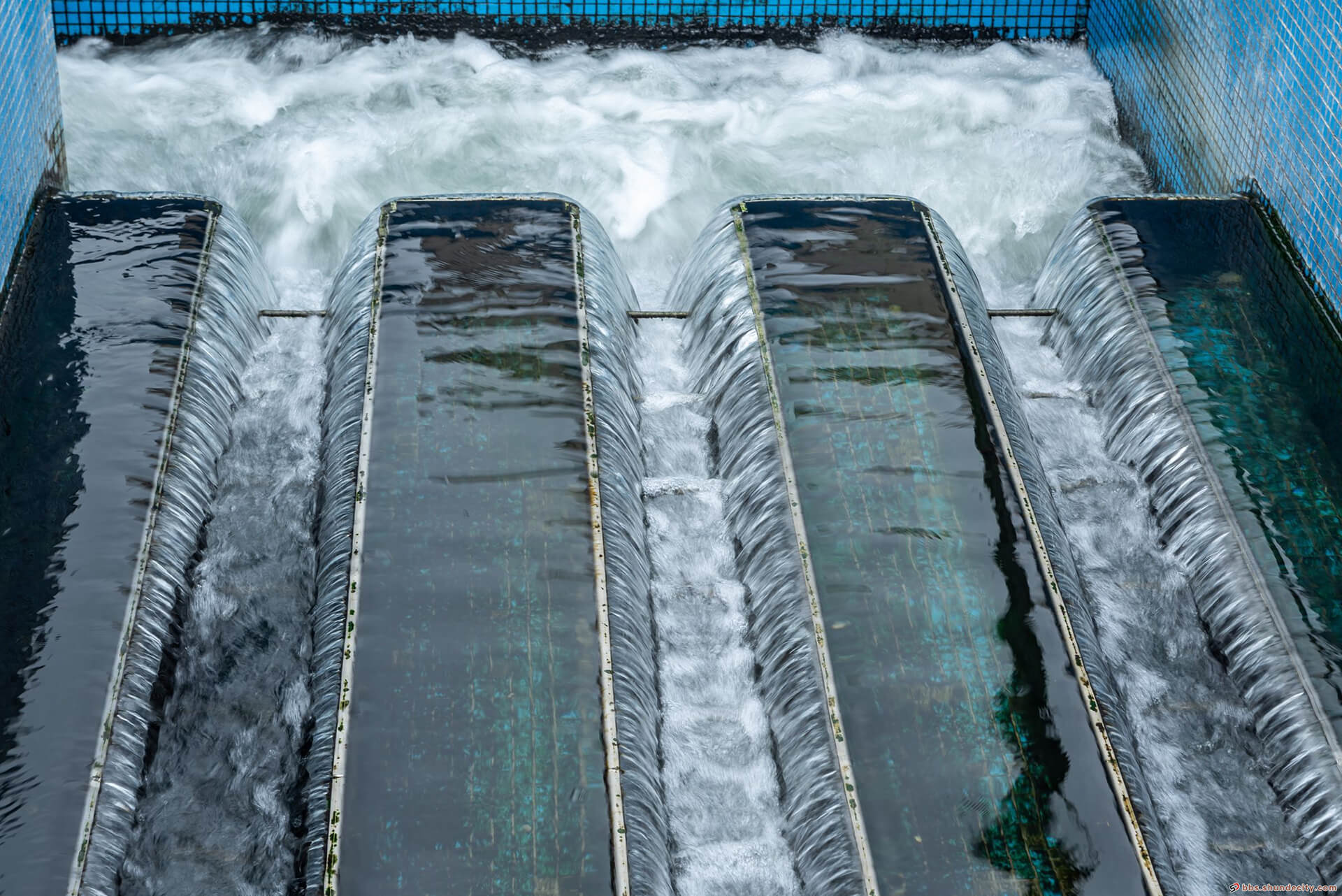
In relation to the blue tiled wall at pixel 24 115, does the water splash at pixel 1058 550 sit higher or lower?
lower

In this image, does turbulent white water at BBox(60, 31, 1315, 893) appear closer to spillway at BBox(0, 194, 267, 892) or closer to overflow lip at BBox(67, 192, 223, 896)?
overflow lip at BBox(67, 192, 223, 896)

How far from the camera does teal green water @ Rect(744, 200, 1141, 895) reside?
4867 mm

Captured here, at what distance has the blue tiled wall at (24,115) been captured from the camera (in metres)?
7.18

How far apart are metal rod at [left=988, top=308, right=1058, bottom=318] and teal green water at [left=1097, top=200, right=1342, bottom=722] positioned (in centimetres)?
60

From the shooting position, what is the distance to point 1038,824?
16.0ft

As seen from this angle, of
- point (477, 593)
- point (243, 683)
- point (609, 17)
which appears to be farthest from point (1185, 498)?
point (609, 17)

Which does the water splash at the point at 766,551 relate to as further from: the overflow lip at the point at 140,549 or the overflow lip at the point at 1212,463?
the overflow lip at the point at 140,549

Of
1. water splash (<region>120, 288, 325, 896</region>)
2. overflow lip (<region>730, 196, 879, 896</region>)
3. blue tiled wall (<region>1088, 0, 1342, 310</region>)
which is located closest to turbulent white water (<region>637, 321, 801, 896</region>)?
overflow lip (<region>730, 196, 879, 896</region>)

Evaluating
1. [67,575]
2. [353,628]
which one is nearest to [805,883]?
[353,628]

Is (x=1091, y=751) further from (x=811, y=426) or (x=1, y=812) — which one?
(x=1, y=812)

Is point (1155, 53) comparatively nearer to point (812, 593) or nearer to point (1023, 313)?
point (1023, 313)

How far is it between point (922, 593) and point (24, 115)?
5.35 metres

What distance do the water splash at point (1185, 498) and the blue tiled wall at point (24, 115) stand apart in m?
5.43

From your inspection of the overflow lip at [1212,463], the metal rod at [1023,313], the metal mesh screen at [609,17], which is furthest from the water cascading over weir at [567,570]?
the metal mesh screen at [609,17]
